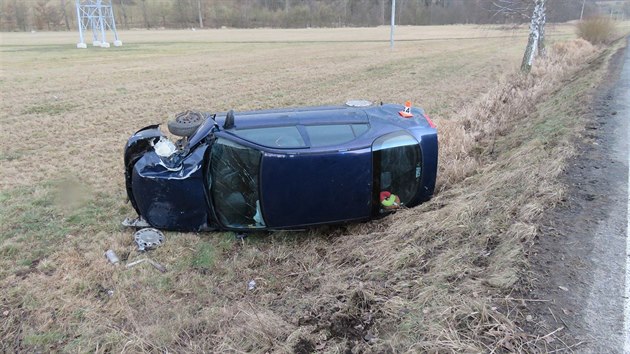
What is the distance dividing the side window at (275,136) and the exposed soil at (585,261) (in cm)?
248

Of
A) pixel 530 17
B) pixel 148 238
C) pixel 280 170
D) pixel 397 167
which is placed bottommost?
pixel 148 238

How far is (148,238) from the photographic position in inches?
194

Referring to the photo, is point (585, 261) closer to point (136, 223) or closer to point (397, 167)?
point (397, 167)

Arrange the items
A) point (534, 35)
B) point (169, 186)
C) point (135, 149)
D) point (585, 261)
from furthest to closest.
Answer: point (534, 35) → point (135, 149) → point (169, 186) → point (585, 261)

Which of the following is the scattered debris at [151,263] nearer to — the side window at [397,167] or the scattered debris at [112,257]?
the scattered debris at [112,257]

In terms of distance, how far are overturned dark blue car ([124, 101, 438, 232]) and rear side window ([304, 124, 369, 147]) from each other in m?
0.01

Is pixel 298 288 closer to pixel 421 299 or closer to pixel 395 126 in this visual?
pixel 421 299

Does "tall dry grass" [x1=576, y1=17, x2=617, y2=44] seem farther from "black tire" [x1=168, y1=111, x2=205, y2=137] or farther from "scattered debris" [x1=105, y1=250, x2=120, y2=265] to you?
"scattered debris" [x1=105, y1=250, x2=120, y2=265]

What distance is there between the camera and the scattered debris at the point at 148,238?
4.82 meters

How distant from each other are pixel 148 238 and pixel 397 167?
118 inches

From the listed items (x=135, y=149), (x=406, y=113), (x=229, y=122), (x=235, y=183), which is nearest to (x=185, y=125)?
(x=135, y=149)

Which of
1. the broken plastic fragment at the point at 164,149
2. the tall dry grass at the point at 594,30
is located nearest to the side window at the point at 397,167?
the broken plastic fragment at the point at 164,149

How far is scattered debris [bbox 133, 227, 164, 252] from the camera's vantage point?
15.8 feet

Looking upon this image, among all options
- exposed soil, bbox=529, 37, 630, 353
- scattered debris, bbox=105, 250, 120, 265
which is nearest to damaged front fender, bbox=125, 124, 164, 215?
scattered debris, bbox=105, 250, 120, 265
